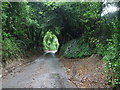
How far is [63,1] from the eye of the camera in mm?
10547

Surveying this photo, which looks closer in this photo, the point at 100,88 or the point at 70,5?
the point at 100,88

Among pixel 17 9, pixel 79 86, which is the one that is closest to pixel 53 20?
pixel 17 9

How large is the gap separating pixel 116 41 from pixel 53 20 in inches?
421

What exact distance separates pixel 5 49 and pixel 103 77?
6130mm

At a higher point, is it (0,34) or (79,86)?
(0,34)

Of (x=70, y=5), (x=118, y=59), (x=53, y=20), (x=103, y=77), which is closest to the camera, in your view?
(x=118, y=59)

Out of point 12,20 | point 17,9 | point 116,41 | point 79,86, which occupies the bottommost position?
point 79,86

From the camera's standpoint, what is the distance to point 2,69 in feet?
20.4

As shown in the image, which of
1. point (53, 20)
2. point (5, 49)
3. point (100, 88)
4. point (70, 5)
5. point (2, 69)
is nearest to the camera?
point (100, 88)

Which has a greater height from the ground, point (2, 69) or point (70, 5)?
point (70, 5)

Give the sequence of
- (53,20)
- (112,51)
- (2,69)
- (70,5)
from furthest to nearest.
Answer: (53,20)
(70,5)
(2,69)
(112,51)

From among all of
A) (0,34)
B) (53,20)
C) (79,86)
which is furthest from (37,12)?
(79,86)

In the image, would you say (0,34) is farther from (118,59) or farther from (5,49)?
(118,59)

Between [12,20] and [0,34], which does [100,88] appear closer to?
[0,34]
